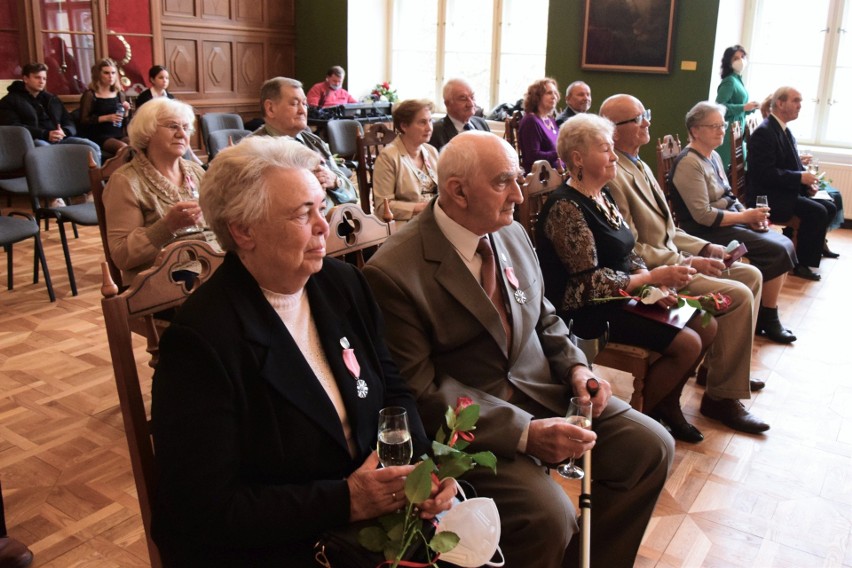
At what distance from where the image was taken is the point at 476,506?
5.06 feet

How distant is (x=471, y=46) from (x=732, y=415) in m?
7.96

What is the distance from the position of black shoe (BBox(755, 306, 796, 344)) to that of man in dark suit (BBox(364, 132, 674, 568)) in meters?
2.61

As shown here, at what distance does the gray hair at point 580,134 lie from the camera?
2.90m

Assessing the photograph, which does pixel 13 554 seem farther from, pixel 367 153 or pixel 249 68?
pixel 249 68

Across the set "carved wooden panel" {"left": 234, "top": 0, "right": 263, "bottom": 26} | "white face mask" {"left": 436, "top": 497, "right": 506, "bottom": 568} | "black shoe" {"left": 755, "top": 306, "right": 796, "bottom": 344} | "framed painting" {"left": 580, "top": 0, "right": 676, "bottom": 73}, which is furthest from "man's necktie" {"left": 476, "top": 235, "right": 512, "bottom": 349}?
"carved wooden panel" {"left": 234, "top": 0, "right": 263, "bottom": 26}

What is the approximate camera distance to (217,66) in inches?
391

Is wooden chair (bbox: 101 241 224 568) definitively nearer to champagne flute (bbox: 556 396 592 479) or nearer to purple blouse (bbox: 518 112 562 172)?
champagne flute (bbox: 556 396 592 479)

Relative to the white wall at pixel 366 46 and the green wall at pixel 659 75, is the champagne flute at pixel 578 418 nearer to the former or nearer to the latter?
the green wall at pixel 659 75

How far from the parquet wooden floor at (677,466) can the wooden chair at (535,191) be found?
1014 mm

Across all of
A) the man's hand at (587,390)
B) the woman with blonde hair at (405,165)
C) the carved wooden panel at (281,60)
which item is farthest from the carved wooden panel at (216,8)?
the man's hand at (587,390)

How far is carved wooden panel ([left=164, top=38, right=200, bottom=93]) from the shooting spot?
9359 mm

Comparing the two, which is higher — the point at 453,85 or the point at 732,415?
the point at 453,85

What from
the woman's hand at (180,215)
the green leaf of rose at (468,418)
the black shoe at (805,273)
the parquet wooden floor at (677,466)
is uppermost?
the woman's hand at (180,215)

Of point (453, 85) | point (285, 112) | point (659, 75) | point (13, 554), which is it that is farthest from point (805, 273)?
point (13, 554)
